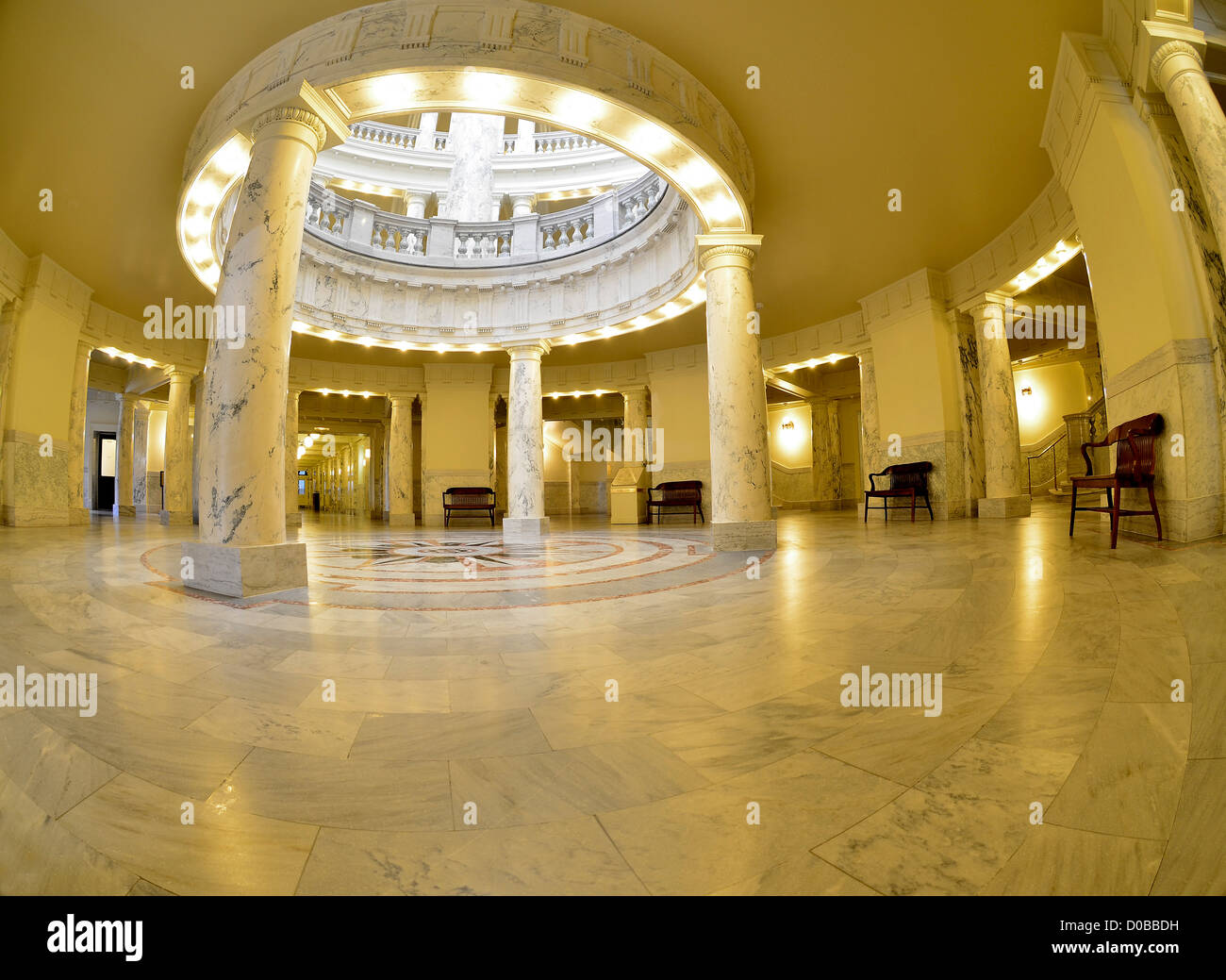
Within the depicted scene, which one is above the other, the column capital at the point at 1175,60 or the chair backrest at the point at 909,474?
the column capital at the point at 1175,60

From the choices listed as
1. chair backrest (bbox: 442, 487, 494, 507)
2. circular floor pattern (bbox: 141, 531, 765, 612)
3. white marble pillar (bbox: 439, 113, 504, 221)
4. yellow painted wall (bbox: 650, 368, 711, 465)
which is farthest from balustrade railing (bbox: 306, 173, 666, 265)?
circular floor pattern (bbox: 141, 531, 765, 612)

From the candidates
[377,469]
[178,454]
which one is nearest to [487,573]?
[178,454]

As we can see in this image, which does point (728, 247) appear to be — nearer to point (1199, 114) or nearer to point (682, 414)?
point (1199, 114)

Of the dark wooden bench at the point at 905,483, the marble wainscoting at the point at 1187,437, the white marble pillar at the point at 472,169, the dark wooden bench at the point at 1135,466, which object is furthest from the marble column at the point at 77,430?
the marble wainscoting at the point at 1187,437

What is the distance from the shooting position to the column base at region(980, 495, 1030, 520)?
383 inches

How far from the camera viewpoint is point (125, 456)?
18188mm

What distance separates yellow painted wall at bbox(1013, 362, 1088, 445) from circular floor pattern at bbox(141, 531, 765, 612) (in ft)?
50.3

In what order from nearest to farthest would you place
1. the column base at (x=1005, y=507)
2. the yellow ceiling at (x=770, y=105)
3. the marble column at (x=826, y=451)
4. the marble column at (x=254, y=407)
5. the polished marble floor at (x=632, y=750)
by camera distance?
the polished marble floor at (x=632, y=750) < the marble column at (x=254, y=407) < the yellow ceiling at (x=770, y=105) < the column base at (x=1005, y=507) < the marble column at (x=826, y=451)

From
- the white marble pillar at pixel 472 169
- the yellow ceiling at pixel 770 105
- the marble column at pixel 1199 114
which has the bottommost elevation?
the marble column at pixel 1199 114

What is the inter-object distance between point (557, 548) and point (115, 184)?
320 inches

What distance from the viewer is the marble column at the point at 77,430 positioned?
36.6 ft

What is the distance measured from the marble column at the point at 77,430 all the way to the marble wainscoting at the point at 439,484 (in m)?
7.29

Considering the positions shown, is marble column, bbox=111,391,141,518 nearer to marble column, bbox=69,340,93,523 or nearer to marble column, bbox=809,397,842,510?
marble column, bbox=69,340,93,523

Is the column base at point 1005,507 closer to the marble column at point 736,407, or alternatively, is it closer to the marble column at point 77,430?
the marble column at point 736,407
